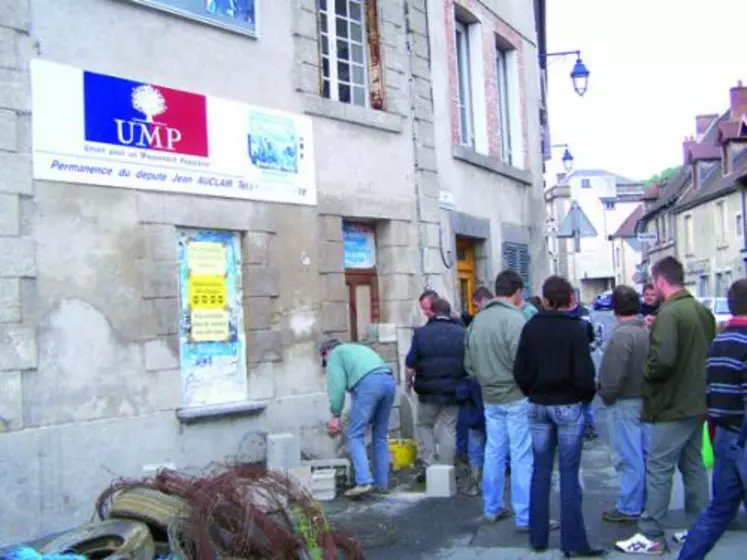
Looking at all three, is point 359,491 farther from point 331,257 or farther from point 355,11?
point 355,11

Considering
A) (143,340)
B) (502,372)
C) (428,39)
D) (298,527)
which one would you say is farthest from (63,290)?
(428,39)

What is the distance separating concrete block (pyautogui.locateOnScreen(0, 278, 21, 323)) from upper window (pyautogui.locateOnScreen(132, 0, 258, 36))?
293 cm

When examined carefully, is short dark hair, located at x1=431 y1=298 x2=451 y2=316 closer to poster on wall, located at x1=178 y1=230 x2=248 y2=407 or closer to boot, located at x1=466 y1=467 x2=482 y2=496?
boot, located at x1=466 y1=467 x2=482 y2=496

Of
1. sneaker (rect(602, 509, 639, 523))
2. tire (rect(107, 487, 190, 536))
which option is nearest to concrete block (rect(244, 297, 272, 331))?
tire (rect(107, 487, 190, 536))

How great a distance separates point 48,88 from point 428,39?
6.05 m

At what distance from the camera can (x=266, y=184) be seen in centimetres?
924

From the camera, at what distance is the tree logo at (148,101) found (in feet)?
26.4

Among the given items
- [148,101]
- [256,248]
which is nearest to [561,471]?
[256,248]

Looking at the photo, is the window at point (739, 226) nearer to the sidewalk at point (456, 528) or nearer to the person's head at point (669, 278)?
the sidewalk at point (456, 528)

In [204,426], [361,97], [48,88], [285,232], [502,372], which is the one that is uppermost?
[361,97]

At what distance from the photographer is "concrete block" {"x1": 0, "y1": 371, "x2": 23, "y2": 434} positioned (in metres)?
6.85

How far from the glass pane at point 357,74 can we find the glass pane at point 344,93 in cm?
19

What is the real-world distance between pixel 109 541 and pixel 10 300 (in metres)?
2.66

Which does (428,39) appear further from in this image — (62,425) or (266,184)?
(62,425)
